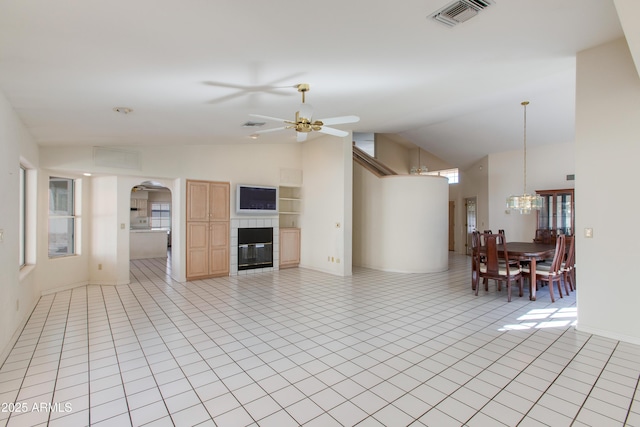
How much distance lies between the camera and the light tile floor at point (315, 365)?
2092 mm

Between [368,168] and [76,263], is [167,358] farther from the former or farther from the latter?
[368,168]

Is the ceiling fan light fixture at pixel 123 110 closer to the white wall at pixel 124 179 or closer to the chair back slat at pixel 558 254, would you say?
the white wall at pixel 124 179

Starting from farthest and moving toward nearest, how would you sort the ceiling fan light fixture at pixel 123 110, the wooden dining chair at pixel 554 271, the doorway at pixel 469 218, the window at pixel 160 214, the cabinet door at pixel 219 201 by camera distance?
the window at pixel 160 214 < the doorway at pixel 469 218 < the cabinet door at pixel 219 201 < the wooden dining chair at pixel 554 271 < the ceiling fan light fixture at pixel 123 110

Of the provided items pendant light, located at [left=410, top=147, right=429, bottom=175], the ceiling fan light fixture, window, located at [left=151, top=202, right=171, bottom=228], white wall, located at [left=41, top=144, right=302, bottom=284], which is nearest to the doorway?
pendant light, located at [left=410, top=147, right=429, bottom=175]

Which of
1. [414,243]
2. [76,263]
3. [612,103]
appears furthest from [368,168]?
[76,263]

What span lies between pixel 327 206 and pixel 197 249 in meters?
2.83

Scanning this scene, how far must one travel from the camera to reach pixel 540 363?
2768 mm

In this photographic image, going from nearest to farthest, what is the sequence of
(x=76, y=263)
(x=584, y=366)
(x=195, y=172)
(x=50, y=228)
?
1. (x=584, y=366)
2. (x=50, y=228)
3. (x=76, y=263)
4. (x=195, y=172)

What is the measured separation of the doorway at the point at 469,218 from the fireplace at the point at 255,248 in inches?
249

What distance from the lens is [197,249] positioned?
20.9 ft

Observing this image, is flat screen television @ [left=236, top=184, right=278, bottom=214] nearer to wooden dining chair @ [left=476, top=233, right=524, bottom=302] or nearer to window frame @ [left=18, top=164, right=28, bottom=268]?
window frame @ [left=18, top=164, right=28, bottom=268]

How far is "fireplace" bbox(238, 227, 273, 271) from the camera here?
275 inches

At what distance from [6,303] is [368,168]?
6511 millimetres

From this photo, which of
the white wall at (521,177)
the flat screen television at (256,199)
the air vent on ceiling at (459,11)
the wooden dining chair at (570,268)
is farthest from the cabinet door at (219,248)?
the white wall at (521,177)
